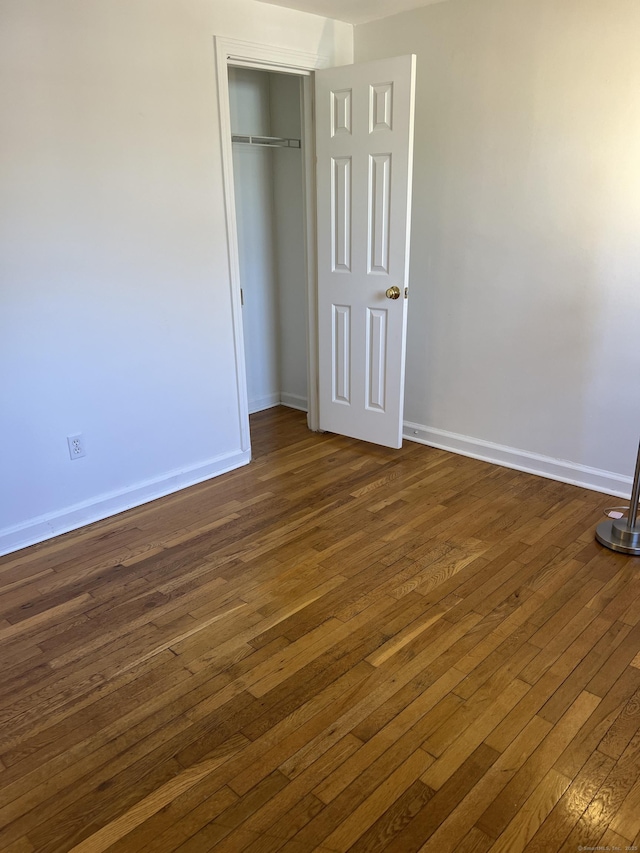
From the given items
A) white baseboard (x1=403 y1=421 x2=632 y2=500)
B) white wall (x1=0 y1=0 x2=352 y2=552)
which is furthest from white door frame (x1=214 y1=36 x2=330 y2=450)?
white baseboard (x1=403 y1=421 x2=632 y2=500)

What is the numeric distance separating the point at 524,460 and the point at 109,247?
252cm

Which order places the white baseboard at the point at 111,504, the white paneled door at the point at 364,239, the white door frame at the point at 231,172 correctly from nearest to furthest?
1. the white baseboard at the point at 111,504
2. the white door frame at the point at 231,172
3. the white paneled door at the point at 364,239

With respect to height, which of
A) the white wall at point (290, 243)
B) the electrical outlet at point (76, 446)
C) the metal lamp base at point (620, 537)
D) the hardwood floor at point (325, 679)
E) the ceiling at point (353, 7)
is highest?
the ceiling at point (353, 7)

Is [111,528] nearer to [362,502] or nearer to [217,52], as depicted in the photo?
[362,502]

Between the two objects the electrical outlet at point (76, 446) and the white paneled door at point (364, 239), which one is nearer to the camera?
the electrical outlet at point (76, 446)


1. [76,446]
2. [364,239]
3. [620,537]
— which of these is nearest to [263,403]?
[364,239]

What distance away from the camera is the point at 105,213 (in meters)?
2.95

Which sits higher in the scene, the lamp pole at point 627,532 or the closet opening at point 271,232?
the closet opening at point 271,232

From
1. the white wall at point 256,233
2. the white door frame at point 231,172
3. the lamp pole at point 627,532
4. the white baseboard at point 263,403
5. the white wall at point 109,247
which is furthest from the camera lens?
the white baseboard at point 263,403

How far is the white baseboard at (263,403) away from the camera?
4842mm

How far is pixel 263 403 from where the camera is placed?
4926 mm

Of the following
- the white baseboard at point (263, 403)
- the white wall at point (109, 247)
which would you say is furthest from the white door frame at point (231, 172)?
the white baseboard at point (263, 403)

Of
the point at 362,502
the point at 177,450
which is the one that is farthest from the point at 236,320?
the point at 362,502

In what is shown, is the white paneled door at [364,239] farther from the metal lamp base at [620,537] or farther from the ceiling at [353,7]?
the metal lamp base at [620,537]
